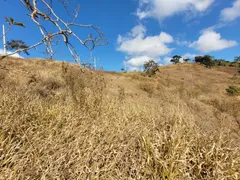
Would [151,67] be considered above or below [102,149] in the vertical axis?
above

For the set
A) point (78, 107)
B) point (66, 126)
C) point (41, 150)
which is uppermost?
point (78, 107)

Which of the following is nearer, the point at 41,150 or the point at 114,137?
the point at 41,150

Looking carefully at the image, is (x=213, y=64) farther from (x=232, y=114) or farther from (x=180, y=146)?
(x=180, y=146)

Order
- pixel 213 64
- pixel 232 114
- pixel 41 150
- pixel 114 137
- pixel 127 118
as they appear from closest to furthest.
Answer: pixel 41 150
pixel 114 137
pixel 127 118
pixel 232 114
pixel 213 64

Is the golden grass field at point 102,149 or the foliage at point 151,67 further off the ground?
the foliage at point 151,67

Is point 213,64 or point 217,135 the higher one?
point 213,64

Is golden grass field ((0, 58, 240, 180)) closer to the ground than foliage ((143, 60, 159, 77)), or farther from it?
closer to the ground

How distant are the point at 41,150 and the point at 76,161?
0.44 metres

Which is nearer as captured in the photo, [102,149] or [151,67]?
[102,149]

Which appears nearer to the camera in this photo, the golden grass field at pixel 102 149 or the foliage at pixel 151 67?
the golden grass field at pixel 102 149

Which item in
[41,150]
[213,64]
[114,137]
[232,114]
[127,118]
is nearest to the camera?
[41,150]

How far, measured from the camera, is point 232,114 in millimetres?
7738

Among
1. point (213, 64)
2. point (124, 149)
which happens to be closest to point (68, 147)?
point (124, 149)

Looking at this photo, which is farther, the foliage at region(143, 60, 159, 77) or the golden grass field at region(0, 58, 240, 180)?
the foliage at region(143, 60, 159, 77)
